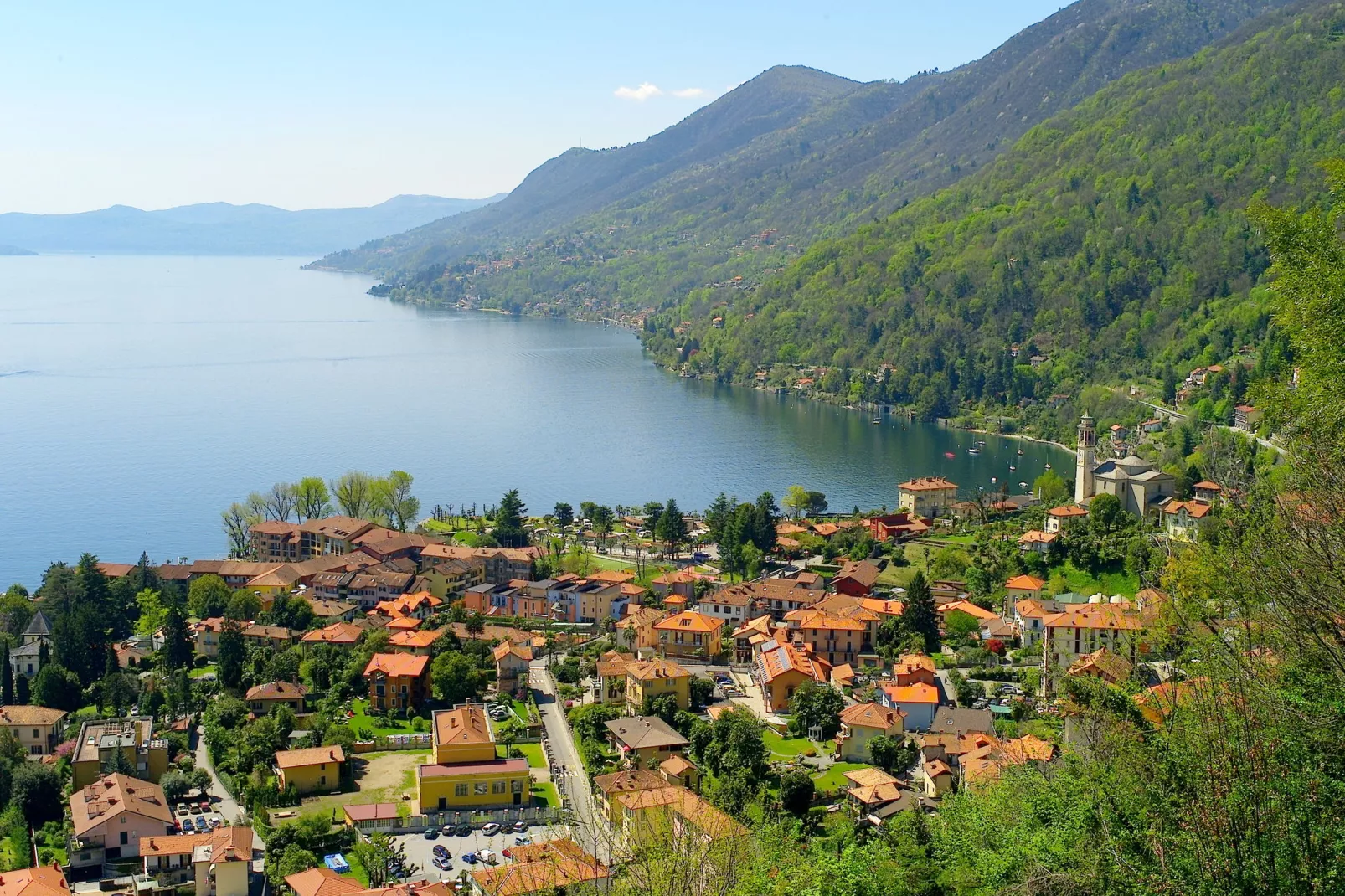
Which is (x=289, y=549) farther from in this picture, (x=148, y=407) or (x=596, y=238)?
(x=596, y=238)

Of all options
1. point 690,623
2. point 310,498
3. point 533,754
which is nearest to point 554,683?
point 690,623

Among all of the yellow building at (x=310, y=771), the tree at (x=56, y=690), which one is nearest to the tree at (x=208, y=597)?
the tree at (x=56, y=690)

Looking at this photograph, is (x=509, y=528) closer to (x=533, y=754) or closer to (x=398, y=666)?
(x=398, y=666)

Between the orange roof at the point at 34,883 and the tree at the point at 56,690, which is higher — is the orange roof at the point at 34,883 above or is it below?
above

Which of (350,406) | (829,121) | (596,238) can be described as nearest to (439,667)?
(350,406)

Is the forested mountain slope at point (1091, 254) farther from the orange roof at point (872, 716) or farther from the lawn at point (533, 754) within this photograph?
the lawn at point (533, 754)

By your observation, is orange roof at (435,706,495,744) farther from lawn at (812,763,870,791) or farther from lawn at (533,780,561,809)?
lawn at (812,763,870,791)

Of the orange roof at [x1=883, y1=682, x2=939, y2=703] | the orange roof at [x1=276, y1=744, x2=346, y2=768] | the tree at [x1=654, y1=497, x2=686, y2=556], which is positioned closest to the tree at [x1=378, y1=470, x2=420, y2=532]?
the tree at [x1=654, y1=497, x2=686, y2=556]
